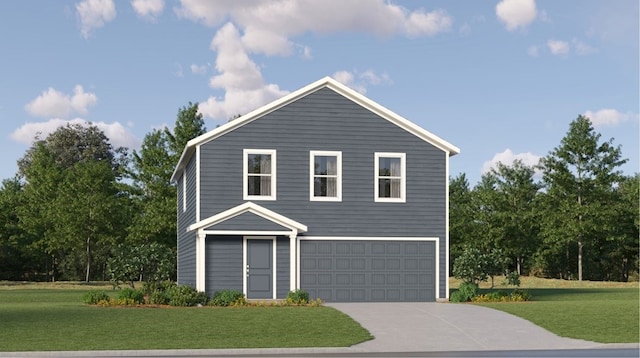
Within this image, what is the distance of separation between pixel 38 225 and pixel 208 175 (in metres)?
37.1

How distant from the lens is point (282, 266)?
3288 centimetres

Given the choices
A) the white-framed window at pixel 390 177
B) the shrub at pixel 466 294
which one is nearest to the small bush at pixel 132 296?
the white-framed window at pixel 390 177

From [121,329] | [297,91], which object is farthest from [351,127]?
[121,329]

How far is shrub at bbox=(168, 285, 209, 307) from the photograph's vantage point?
98.8 ft

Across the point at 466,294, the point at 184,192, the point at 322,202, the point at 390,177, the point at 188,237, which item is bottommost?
the point at 466,294

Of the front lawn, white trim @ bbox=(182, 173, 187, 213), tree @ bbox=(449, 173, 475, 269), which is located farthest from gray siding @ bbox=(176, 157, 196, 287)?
tree @ bbox=(449, 173, 475, 269)

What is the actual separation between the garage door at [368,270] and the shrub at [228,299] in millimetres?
2847

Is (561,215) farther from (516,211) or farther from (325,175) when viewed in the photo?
(325,175)

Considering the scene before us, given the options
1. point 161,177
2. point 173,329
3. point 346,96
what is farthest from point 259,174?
point 161,177

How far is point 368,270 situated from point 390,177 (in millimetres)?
3685

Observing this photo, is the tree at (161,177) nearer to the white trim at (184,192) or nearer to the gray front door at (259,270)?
the white trim at (184,192)

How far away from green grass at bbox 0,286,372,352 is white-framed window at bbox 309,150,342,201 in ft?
22.6

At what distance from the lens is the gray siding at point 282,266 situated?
32.8 metres

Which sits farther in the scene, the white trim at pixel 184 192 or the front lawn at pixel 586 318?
the white trim at pixel 184 192
